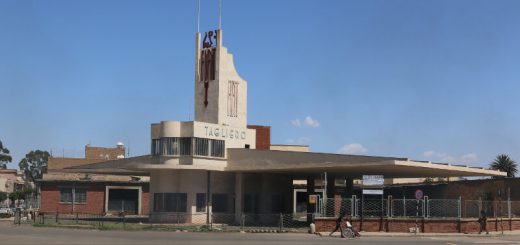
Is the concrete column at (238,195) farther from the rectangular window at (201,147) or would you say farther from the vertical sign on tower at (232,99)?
the vertical sign on tower at (232,99)

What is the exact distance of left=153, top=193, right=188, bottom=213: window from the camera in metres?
50.2

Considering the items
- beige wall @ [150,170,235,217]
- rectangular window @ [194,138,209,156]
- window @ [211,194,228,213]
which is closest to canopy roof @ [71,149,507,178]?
rectangular window @ [194,138,209,156]

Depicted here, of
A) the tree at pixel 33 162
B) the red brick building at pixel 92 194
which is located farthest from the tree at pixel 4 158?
the red brick building at pixel 92 194

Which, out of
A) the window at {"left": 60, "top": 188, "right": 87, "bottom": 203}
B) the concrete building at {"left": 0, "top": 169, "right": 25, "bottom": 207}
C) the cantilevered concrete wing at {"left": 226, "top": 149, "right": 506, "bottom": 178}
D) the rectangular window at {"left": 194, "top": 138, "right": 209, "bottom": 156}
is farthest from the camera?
the concrete building at {"left": 0, "top": 169, "right": 25, "bottom": 207}

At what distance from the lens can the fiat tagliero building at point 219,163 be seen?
48.0 m

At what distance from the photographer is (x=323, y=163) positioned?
44.0 meters

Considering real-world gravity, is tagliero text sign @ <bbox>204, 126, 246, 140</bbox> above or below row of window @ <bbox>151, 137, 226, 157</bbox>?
above

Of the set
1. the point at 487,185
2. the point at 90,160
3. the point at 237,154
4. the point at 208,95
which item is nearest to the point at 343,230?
the point at 237,154

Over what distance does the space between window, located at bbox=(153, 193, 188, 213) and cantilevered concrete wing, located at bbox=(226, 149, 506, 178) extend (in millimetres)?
4347

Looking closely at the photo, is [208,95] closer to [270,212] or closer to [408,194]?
[270,212]

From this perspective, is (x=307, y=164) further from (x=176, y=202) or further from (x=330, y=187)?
(x=330, y=187)

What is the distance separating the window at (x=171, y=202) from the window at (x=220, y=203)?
2617mm

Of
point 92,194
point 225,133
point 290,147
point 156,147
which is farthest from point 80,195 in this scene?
point 225,133

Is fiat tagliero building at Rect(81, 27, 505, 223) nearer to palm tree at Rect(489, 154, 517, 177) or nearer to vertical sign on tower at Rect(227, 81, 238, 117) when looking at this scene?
vertical sign on tower at Rect(227, 81, 238, 117)
